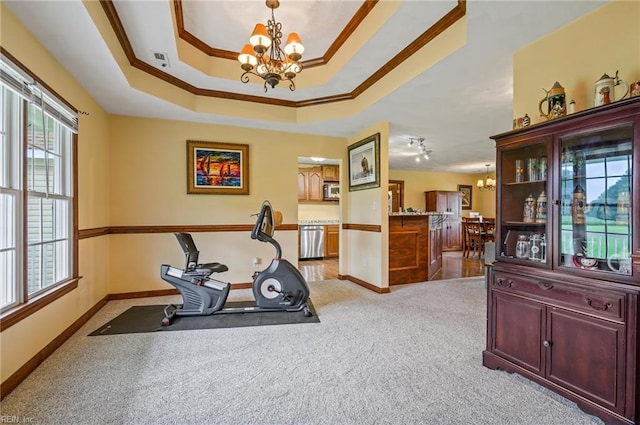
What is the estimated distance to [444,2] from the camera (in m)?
2.13

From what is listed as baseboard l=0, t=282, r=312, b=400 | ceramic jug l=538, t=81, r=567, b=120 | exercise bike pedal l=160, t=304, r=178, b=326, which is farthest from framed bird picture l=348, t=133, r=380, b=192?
baseboard l=0, t=282, r=312, b=400

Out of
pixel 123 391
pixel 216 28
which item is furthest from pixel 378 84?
pixel 123 391

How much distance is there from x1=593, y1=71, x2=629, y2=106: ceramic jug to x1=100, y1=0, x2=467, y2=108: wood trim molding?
1.06 m

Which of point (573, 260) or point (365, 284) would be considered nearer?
point (573, 260)

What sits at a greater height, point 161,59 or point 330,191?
point 161,59

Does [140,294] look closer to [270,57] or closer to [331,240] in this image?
[270,57]

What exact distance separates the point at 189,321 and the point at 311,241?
14.1ft

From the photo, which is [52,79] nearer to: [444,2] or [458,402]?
[444,2]

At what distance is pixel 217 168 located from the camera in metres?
4.32

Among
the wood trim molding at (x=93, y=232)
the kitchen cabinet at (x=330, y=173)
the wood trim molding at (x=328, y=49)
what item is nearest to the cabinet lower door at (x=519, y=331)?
the wood trim molding at (x=328, y=49)

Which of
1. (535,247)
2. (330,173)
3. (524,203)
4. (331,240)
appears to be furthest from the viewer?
(330,173)

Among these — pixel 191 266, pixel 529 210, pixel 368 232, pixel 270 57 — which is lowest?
pixel 191 266

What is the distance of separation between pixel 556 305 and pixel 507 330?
1.32 feet

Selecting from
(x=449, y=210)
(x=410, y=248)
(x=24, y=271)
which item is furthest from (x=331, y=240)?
(x=24, y=271)
